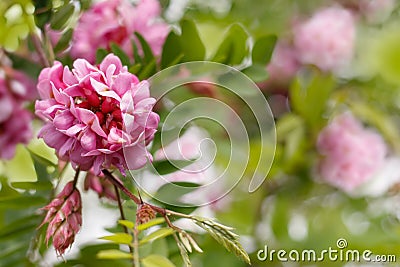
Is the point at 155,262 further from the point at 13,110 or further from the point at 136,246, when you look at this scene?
the point at 13,110

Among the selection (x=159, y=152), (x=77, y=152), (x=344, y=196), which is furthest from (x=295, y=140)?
(x=77, y=152)

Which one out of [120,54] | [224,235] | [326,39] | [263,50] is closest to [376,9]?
[326,39]

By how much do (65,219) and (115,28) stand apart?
19 centimetres

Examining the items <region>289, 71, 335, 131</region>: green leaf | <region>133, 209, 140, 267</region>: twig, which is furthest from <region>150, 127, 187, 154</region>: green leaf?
<region>289, 71, 335, 131</region>: green leaf

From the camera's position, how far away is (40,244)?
473 millimetres

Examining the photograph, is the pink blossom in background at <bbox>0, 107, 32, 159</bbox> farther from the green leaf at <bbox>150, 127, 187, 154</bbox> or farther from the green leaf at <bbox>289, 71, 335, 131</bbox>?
the green leaf at <bbox>289, 71, 335, 131</bbox>

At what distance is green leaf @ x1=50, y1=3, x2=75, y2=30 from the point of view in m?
0.47

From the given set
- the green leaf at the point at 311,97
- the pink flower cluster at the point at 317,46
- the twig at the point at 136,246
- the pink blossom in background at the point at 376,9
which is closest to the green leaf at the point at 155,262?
the twig at the point at 136,246

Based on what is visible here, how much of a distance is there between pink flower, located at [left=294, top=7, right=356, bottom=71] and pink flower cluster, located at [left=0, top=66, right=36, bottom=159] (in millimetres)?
459

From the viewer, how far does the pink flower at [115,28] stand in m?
0.50

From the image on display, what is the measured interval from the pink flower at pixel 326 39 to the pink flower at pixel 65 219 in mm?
590

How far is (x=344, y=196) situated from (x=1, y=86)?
482 mm

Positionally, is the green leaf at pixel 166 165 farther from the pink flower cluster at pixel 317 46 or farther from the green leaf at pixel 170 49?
the pink flower cluster at pixel 317 46

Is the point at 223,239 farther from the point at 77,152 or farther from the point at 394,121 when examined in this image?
the point at 394,121
